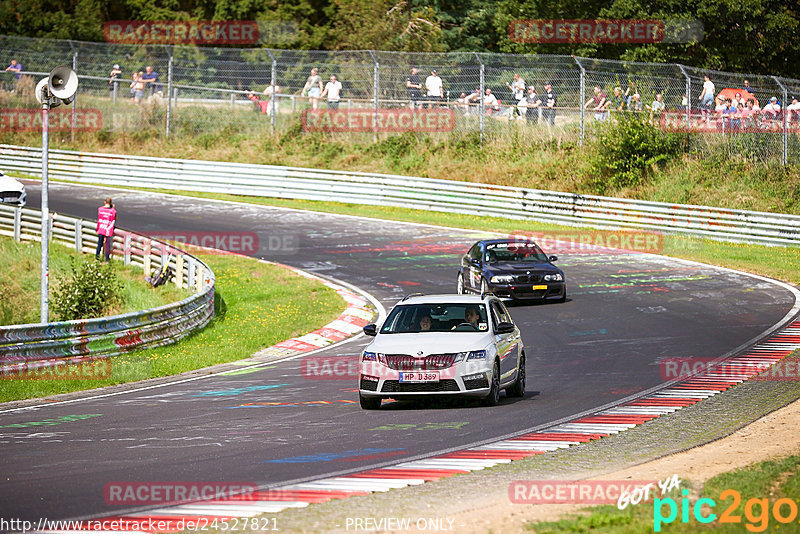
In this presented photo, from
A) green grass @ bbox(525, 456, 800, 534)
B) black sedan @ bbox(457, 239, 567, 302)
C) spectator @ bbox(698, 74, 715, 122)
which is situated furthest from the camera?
spectator @ bbox(698, 74, 715, 122)

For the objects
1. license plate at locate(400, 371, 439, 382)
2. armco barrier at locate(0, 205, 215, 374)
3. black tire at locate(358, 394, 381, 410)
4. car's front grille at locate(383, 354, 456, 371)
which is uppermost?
car's front grille at locate(383, 354, 456, 371)

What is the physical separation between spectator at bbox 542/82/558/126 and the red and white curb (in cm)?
2195

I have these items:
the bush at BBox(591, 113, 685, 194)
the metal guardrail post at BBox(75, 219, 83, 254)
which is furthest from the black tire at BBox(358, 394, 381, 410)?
the bush at BBox(591, 113, 685, 194)

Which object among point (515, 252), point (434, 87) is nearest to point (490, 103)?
point (434, 87)

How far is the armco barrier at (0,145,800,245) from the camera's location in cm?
3191

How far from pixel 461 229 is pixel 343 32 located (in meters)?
22.9

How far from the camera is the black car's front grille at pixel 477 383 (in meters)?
12.7

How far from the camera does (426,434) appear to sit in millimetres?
11312

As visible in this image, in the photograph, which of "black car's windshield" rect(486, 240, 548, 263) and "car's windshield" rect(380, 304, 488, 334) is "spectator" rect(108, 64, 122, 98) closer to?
"black car's windshield" rect(486, 240, 548, 263)

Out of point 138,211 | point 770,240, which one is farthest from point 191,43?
point 770,240

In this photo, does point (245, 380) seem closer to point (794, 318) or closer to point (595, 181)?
point (794, 318)

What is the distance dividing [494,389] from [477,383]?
0.38m

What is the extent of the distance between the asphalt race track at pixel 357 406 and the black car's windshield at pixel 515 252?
1.18 metres

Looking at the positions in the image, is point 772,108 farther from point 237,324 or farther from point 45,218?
point 45,218
